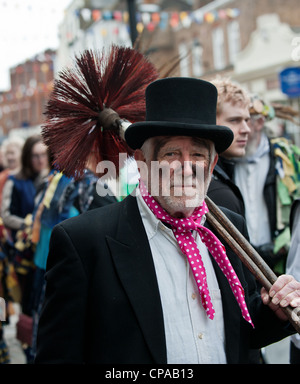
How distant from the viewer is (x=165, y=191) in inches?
69.0

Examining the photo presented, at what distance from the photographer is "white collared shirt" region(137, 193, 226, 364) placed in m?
1.67

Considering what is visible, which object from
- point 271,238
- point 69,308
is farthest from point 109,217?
point 271,238

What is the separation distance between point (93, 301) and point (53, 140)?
86 centimetres

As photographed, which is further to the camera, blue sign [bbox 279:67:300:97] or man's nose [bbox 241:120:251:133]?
blue sign [bbox 279:67:300:97]

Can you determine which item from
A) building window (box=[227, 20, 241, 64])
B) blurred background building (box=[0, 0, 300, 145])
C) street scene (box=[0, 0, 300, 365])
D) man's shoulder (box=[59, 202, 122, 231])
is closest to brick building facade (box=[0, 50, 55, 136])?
blurred background building (box=[0, 0, 300, 145])

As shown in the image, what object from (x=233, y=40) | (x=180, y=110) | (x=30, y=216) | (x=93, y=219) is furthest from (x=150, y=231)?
(x=233, y=40)

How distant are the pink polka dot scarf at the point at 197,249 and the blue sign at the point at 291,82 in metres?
5.62

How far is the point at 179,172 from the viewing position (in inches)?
68.6

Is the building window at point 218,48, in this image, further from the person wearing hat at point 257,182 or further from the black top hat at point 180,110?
the black top hat at point 180,110

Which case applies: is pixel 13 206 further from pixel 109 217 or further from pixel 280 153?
pixel 109 217

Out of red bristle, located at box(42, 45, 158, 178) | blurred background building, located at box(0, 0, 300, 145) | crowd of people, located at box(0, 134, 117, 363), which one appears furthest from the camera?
blurred background building, located at box(0, 0, 300, 145)

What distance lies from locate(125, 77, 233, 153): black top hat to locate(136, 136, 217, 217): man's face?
44 mm

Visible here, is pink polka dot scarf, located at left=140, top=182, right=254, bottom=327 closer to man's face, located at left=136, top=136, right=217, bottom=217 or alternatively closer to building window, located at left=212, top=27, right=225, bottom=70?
man's face, located at left=136, top=136, right=217, bottom=217

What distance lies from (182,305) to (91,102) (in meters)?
1.09
